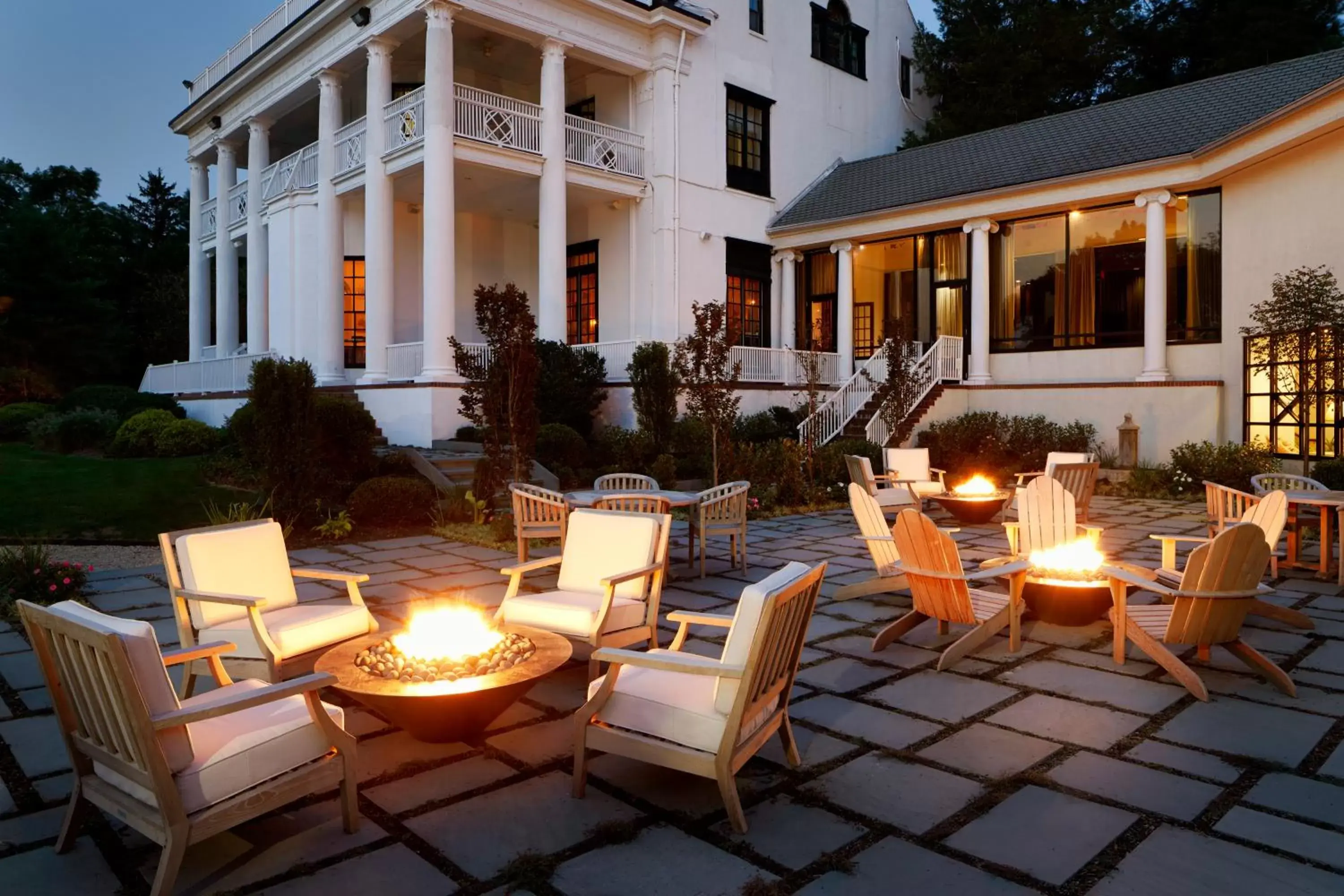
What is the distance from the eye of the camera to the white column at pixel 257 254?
19953 mm

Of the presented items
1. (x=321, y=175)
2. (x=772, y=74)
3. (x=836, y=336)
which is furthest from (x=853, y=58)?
(x=321, y=175)

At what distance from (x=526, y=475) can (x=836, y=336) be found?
444 inches

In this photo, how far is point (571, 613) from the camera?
4.70 meters

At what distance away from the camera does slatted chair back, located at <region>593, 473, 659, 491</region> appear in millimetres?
8805

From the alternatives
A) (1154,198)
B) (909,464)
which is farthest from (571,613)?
(1154,198)

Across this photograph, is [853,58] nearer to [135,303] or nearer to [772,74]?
[772,74]

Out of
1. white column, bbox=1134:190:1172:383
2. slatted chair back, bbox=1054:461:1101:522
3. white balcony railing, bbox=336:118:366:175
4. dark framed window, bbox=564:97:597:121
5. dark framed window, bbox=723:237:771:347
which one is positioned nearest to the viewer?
slatted chair back, bbox=1054:461:1101:522

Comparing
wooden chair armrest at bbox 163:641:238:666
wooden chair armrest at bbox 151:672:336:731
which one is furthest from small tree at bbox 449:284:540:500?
wooden chair armrest at bbox 151:672:336:731

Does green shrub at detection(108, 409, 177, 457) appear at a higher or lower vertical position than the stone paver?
higher

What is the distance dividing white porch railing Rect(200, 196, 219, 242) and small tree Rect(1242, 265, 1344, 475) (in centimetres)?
2290

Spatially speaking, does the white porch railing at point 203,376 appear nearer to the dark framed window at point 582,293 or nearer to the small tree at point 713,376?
the dark framed window at point 582,293

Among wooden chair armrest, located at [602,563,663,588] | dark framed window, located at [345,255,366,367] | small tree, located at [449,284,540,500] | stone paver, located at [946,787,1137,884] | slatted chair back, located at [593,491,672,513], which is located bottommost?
stone paver, located at [946,787,1137,884]

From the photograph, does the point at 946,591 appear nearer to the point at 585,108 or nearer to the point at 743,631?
the point at 743,631

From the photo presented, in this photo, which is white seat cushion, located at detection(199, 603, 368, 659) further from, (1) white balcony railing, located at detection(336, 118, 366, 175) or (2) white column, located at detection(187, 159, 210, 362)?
(2) white column, located at detection(187, 159, 210, 362)
